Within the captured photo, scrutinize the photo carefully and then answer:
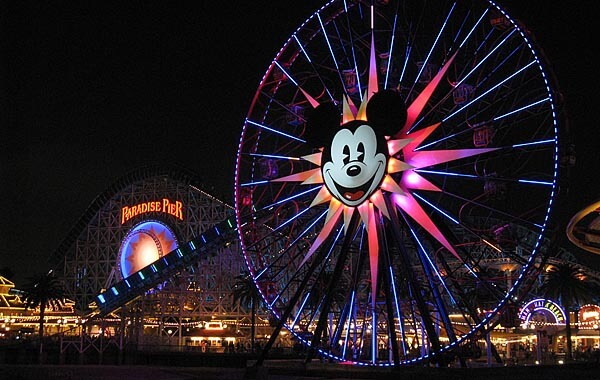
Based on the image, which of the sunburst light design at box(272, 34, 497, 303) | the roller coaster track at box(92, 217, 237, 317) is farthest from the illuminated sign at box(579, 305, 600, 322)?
the sunburst light design at box(272, 34, 497, 303)

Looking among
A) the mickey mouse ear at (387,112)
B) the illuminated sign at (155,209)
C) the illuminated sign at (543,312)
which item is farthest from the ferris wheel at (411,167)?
the illuminated sign at (155,209)

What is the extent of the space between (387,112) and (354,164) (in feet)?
Result: 7.24

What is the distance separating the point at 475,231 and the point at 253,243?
10.4 metres

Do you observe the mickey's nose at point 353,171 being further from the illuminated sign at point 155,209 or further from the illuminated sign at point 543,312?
the illuminated sign at point 155,209

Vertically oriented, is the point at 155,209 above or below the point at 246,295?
above

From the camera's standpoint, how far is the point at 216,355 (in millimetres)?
44219

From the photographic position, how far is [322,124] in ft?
91.0

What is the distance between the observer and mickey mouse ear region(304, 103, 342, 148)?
1077 inches

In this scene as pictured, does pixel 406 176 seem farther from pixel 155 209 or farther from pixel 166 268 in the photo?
pixel 155 209

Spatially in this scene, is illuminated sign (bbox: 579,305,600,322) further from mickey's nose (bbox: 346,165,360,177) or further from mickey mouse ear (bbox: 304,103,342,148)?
mickey's nose (bbox: 346,165,360,177)

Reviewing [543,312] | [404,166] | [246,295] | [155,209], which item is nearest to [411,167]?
[404,166]

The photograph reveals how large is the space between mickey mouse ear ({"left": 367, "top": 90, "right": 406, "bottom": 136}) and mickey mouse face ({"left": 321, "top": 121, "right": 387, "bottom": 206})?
41cm

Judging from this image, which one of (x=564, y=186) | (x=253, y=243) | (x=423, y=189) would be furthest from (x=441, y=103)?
(x=253, y=243)

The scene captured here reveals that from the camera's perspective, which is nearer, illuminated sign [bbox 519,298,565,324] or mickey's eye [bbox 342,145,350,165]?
mickey's eye [bbox 342,145,350,165]
